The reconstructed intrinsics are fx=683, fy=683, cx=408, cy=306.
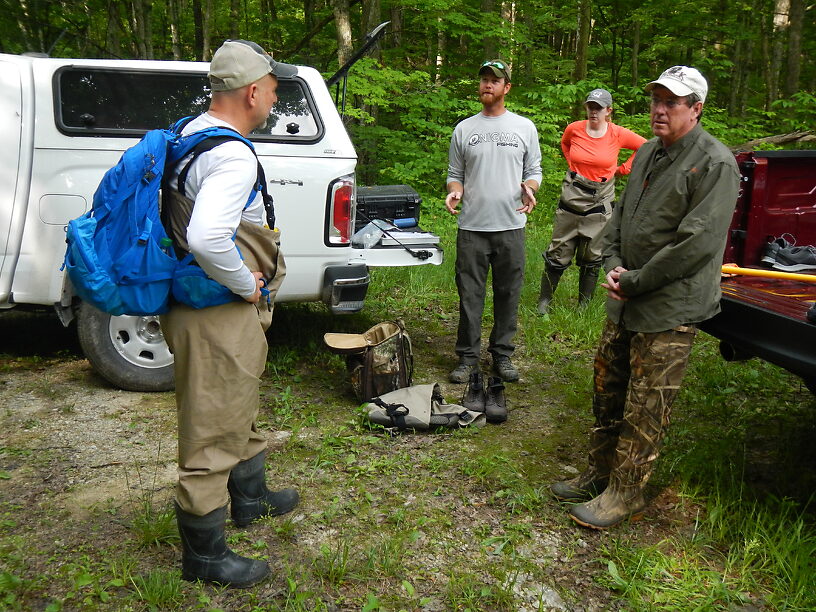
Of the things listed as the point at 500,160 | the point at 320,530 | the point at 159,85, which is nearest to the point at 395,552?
the point at 320,530

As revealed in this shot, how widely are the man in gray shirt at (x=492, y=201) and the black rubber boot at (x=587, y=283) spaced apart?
1.79 m

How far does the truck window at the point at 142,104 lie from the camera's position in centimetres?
438

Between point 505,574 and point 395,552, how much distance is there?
1.57ft

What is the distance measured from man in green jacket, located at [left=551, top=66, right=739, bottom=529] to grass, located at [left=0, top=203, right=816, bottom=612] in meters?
0.36

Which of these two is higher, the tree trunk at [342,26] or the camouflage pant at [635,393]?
the tree trunk at [342,26]

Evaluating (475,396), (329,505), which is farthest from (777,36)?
(329,505)

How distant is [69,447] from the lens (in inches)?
153

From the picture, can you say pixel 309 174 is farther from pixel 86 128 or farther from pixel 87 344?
pixel 87 344

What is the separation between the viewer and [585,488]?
3.47 m

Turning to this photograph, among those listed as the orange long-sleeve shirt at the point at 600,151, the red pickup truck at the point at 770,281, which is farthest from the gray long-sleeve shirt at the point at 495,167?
the orange long-sleeve shirt at the point at 600,151

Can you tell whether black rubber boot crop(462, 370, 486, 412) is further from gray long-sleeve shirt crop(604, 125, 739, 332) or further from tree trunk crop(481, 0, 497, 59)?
tree trunk crop(481, 0, 497, 59)

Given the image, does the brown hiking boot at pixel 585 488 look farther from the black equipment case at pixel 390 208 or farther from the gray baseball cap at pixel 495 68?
the black equipment case at pixel 390 208

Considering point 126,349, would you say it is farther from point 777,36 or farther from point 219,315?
point 777,36

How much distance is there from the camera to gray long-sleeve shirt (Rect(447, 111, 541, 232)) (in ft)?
16.3
